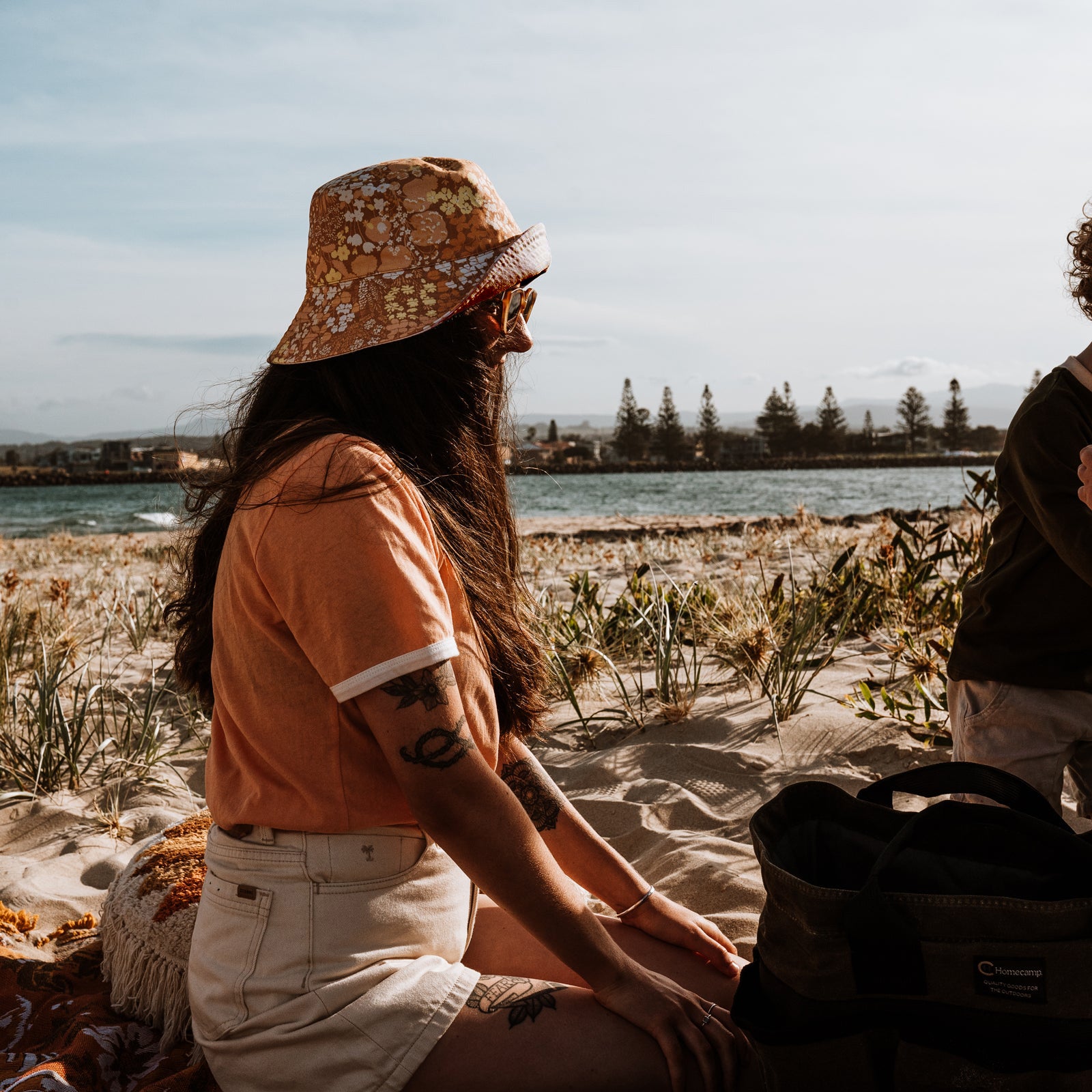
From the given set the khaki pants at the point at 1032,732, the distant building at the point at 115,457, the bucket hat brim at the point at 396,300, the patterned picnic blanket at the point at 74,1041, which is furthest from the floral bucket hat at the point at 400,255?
the distant building at the point at 115,457

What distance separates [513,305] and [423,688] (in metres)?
0.72

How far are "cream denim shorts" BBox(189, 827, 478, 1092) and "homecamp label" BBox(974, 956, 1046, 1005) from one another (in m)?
0.76

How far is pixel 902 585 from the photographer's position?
459 cm

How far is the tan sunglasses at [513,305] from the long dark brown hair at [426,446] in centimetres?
A: 5

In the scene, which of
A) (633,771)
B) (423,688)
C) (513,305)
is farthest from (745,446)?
(423,688)

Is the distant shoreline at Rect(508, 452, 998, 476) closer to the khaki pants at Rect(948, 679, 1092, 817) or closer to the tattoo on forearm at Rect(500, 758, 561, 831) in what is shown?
the khaki pants at Rect(948, 679, 1092, 817)

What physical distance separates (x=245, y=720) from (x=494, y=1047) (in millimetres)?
638

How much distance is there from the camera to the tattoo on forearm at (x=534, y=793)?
75.4 inches

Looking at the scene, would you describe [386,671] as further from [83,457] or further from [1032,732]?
[83,457]

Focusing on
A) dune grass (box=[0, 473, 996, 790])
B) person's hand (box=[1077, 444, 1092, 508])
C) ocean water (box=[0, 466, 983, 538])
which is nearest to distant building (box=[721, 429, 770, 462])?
ocean water (box=[0, 466, 983, 538])

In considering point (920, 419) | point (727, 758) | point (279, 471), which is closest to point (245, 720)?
point (279, 471)

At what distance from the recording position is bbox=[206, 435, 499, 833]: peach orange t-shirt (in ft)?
4.38

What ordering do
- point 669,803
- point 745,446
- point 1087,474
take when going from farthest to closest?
point 745,446, point 669,803, point 1087,474

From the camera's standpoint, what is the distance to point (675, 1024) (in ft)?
4.82
